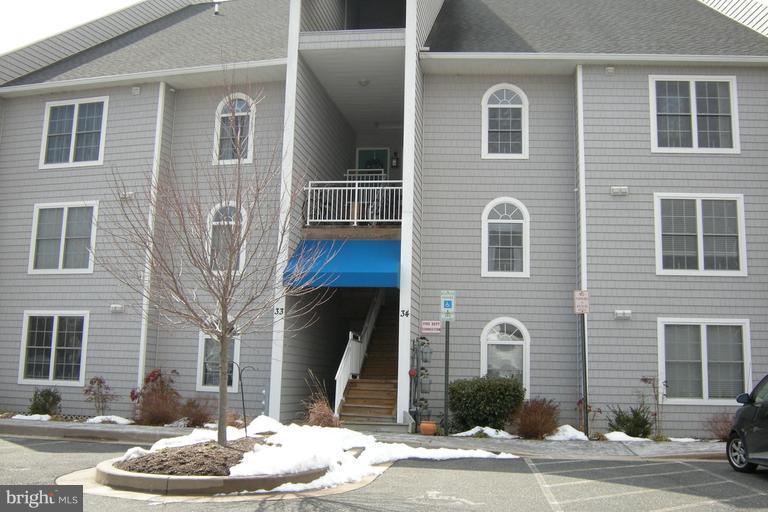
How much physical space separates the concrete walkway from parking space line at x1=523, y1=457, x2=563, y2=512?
46.7 inches

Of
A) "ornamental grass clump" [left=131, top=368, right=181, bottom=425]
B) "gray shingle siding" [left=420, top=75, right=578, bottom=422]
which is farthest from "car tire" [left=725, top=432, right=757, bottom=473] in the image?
"ornamental grass clump" [left=131, top=368, right=181, bottom=425]

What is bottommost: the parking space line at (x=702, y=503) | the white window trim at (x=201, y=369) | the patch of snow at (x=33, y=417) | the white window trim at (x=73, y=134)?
the patch of snow at (x=33, y=417)

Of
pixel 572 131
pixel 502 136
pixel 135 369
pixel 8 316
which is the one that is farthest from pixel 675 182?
pixel 8 316

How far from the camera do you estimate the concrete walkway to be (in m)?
12.7

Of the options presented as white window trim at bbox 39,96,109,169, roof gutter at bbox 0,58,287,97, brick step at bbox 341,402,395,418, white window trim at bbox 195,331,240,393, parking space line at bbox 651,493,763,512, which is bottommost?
parking space line at bbox 651,493,763,512

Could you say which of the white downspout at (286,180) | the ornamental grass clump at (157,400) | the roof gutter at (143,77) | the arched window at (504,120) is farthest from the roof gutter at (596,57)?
the ornamental grass clump at (157,400)

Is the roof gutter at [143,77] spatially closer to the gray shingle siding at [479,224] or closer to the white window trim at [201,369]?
the gray shingle siding at [479,224]

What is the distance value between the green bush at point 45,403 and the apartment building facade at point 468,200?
35cm

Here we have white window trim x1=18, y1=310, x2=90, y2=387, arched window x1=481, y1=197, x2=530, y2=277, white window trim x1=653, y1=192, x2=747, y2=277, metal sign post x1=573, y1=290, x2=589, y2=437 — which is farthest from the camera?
white window trim x1=18, y1=310, x2=90, y2=387

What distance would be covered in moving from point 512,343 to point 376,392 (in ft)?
11.0

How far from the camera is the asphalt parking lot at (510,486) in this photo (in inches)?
324

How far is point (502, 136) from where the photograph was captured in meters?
17.9

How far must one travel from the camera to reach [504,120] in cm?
1792

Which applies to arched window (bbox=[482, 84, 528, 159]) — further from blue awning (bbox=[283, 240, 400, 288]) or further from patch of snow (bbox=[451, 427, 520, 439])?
patch of snow (bbox=[451, 427, 520, 439])
